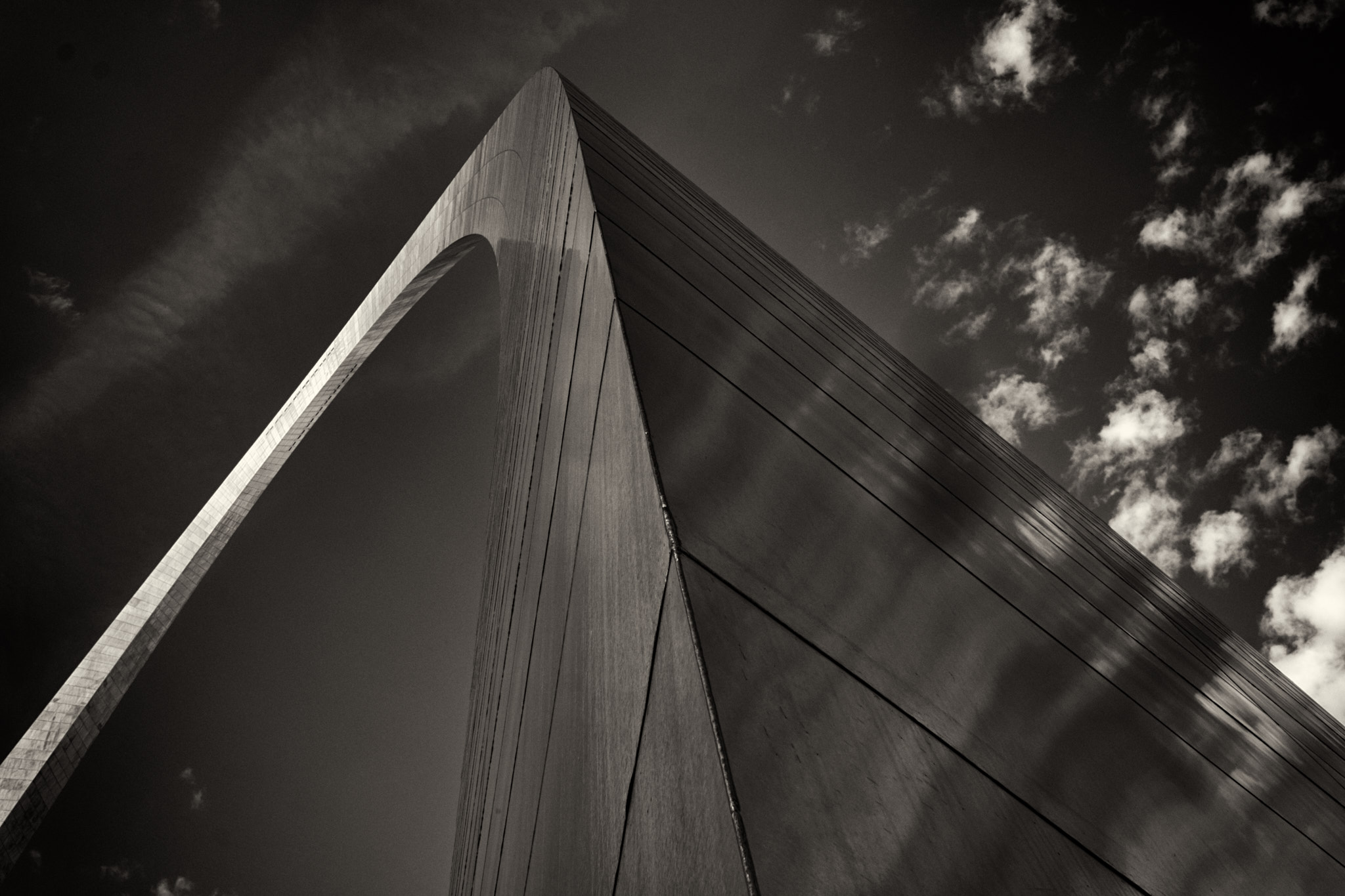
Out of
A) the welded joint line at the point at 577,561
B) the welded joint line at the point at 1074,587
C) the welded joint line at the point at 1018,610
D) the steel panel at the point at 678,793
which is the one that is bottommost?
the steel panel at the point at 678,793

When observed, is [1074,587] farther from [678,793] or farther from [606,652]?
[678,793]

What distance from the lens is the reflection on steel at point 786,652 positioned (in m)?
1.44

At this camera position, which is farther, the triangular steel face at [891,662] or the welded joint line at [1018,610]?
the welded joint line at [1018,610]

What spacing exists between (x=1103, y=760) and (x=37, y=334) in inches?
1456

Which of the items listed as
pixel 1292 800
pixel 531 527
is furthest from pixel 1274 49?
pixel 531 527

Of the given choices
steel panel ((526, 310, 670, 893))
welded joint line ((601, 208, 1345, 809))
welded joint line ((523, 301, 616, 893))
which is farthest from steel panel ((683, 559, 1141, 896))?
welded joint line ((601, 208, 1345, 809))

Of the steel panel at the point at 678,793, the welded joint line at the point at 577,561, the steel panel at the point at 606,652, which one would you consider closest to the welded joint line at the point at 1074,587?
the welded joint line at the point at 577,561

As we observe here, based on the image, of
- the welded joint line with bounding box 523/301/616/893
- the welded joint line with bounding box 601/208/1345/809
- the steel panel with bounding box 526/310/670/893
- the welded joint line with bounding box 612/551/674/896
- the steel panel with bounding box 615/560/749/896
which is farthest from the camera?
the welded joint line with bounding box 601/208/1345/809

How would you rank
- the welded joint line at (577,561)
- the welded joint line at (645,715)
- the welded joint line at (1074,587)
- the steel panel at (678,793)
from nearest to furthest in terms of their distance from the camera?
the steel panel at (678,793) < the welded joint line at (645,715) < the welded joint line at (577,561) < the welded joint line at (1074,587)

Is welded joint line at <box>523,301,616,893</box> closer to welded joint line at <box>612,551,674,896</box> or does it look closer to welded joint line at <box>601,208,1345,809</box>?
welded joint line at <box>601,208,1345,809</box>

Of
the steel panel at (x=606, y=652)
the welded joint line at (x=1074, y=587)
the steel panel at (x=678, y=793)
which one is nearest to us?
the steel panel at (x=678, y=793)

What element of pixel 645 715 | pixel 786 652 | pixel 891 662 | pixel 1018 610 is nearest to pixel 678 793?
pixel 645 715

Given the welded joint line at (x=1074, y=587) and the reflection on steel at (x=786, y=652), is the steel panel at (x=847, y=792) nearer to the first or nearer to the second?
the reflection on steel at (x=786, y=652)

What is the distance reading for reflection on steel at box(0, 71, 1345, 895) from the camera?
1438 millimetres
